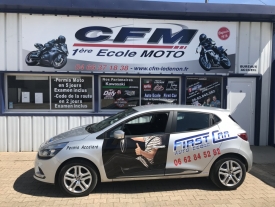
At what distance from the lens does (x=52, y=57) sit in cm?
785

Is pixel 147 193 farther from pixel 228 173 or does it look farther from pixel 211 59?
pixel 211 59

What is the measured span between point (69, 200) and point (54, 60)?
4.60 meters

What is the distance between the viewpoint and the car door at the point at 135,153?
4660 mm

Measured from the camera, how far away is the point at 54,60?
7.86 m

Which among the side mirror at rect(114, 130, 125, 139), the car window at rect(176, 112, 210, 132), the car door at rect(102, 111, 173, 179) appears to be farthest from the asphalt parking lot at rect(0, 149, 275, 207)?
the car window at rect(176, 112, 210, 132)

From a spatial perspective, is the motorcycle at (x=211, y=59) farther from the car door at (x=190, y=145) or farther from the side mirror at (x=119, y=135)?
the side mirror at (x=119, y=135)

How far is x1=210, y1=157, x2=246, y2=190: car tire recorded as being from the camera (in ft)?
16.3

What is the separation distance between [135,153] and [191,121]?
1237 mm

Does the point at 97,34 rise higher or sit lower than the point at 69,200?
higher

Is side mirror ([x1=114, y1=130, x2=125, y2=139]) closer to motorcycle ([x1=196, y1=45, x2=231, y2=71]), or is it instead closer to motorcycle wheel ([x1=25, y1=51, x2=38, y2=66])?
motorcycle wheel ([x1=25, y1=51, x2=38, y2=66])

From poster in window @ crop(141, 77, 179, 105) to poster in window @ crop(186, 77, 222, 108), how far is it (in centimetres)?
45

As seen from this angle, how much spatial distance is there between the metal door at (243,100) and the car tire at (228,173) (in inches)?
152

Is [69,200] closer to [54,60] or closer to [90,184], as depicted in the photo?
[90,184]

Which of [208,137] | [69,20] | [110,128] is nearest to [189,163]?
[208,137]
